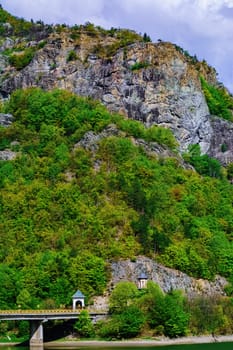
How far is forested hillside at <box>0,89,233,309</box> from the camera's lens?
4368 inches

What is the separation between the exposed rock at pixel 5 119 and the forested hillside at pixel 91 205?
191 centimetres

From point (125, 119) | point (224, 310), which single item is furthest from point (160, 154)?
point (224, 310)

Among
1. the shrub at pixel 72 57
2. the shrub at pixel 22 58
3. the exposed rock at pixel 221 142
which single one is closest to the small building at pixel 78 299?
the exposed rock at pixel 221 142

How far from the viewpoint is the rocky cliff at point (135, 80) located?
6181 inches

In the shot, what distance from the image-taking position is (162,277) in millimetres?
113750

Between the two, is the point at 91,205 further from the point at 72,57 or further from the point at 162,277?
the point at 72,57

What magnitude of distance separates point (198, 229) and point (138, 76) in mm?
44577

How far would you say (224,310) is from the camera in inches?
4129

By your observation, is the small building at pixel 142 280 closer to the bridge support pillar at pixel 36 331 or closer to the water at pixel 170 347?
the water at pixel 170 347

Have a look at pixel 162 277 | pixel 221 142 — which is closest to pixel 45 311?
pixel 162 277

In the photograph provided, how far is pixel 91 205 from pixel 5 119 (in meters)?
38.1

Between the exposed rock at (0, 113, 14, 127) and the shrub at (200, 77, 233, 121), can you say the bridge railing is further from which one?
the shrub at (200, 77, 233, 121)

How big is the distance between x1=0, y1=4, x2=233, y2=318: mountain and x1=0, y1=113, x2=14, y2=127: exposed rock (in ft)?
1.36

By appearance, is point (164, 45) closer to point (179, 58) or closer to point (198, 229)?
point (179, 58)
